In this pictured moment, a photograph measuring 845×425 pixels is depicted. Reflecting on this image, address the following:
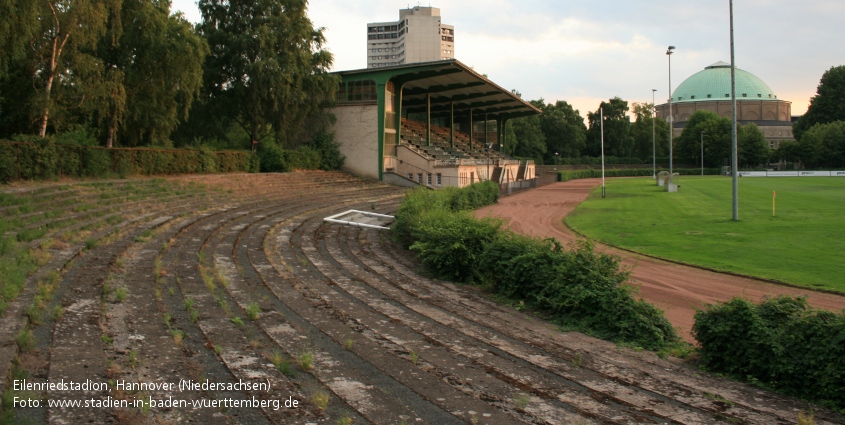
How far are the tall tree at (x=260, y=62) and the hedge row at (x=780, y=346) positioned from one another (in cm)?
3486

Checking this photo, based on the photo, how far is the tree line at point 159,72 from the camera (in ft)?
80.7

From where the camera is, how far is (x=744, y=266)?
54.3 feet

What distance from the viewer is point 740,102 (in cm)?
14950

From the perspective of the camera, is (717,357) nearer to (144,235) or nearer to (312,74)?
(144,235)

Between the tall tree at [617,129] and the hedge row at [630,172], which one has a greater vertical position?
the tall tree at [617,129]

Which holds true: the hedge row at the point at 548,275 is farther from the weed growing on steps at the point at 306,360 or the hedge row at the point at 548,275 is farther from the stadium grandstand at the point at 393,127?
the stadium grandstand at the point at 393,127

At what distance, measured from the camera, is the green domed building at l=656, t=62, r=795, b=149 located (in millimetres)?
148000

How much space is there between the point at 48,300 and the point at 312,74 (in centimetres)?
3537

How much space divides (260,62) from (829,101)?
125 metres

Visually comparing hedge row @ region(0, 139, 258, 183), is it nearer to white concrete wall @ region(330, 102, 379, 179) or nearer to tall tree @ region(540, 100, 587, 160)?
white concrete wall @ region(330, 102, 379, 179)

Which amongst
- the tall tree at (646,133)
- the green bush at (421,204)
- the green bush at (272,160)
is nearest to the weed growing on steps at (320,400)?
the green bush at (421,204)

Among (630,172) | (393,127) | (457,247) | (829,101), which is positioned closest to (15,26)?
(457,247)

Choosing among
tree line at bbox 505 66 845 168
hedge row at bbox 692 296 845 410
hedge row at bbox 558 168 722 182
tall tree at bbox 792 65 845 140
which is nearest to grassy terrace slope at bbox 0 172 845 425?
hedge row at bbox 692 296 845 410

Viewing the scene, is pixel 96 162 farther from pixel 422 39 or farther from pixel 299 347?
pixel 422 39
